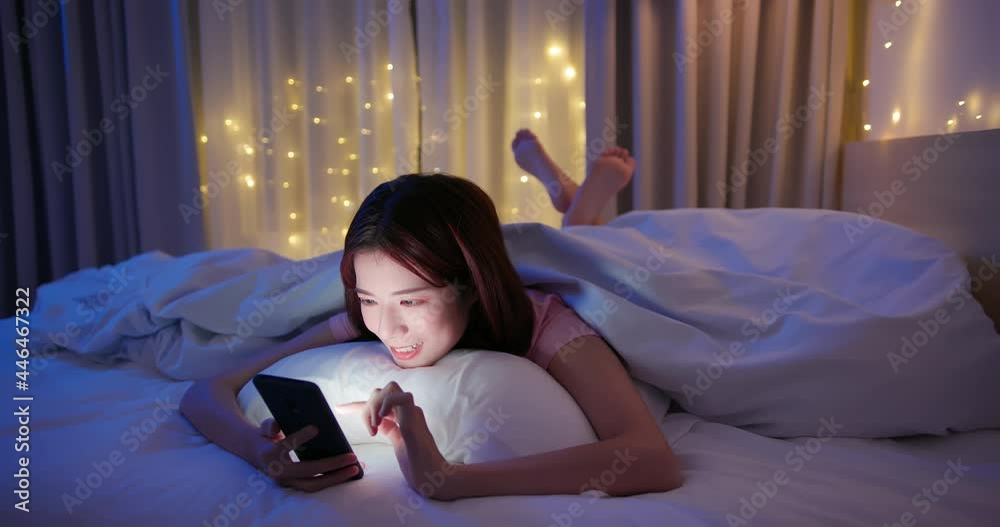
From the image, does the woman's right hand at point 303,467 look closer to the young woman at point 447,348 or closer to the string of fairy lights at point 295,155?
the young woman at point 447,348

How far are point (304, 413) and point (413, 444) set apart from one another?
0.13 metres

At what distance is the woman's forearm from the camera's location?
2.43 feet

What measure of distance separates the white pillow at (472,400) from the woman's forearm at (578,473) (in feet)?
0.14

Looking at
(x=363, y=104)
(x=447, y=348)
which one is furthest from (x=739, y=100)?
(x=447, y=348)

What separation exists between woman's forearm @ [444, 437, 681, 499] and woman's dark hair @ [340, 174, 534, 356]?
0.23 m

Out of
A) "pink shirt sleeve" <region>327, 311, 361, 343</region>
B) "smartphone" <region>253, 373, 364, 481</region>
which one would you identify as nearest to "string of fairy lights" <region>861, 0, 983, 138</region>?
"pink shirt sleeve" <region>327, 311, 361, 343</region>

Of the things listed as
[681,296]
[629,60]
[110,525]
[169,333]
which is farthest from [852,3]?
[110,525]

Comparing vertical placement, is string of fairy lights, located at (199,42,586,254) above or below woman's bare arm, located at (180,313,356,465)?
above

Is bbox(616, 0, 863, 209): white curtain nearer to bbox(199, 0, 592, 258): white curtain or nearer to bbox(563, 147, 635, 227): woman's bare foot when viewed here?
bbox(199, 0, 592, 258): white curtain

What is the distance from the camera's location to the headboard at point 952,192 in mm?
1269

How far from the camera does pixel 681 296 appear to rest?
1.08 meters

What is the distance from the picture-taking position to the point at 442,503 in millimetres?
728

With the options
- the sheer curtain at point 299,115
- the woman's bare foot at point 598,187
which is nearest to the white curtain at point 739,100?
the woman's bare foot at point 598,187

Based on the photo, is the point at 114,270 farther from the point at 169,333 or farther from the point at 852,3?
the point at 852,3
